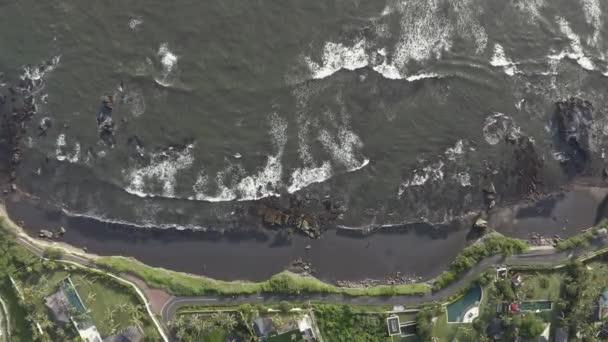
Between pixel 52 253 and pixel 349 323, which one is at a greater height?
pixel 52 253

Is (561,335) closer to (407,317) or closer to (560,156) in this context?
(407,317)

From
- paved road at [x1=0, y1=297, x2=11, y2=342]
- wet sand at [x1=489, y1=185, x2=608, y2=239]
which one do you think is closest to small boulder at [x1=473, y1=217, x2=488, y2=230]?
wet sand at [x1=489, y1=185, x2=608, y2=239]

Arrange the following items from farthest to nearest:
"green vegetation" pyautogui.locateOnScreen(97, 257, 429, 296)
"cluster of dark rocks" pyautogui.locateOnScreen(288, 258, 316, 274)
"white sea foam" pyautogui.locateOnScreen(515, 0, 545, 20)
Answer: "white sea foam" pyautogui.locateOnScreen(515, 0, 545, 20) → "cluster of dark rocks" pyautogui.locateOnScreen(288, 258, 316, 274) → "green vegetation" pyautogui.locateOnScreen(97, 257, 429, 296)

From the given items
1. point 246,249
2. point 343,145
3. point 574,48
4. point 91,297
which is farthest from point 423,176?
point 91,297

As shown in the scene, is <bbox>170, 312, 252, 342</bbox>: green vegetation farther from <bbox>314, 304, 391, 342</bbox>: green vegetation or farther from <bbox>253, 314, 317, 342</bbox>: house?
<bbox>314, 304, 391, 342</bbox>: green vegetation

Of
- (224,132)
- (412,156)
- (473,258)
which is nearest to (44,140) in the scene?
(224,132)

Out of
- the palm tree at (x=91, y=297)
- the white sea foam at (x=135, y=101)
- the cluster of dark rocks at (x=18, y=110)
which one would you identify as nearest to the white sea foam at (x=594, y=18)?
the white sea foam at (x=135, y=101)
